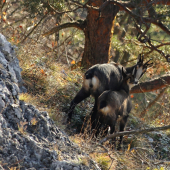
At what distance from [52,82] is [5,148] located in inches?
154

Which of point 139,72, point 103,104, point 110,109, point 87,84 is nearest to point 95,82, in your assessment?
point 87,84

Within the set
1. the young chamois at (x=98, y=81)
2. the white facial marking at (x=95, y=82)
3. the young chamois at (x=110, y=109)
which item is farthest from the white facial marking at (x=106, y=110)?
the white facial marking at (x=95, y=82)

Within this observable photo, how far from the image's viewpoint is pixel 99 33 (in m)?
8.76

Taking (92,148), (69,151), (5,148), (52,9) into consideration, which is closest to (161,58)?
(52,9)

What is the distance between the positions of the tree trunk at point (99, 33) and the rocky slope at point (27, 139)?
184 inches

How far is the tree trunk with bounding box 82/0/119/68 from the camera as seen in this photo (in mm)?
8641

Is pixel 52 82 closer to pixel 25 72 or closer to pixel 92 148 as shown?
pixel 25 72

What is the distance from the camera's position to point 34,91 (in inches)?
253

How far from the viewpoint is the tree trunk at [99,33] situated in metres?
8.64

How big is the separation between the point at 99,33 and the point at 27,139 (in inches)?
223

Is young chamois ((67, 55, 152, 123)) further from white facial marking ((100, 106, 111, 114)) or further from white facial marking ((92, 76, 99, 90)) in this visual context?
white facial marking ((100, 106, 111, 114))

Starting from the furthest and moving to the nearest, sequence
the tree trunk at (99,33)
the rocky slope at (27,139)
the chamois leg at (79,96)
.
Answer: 1. the tree trunk at (99,33)
2. the chamois leg at (79,96)
3. the rocky slope at (27,139)

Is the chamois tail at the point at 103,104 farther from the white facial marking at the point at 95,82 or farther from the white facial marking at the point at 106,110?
the white facial marking at the point at 95,82

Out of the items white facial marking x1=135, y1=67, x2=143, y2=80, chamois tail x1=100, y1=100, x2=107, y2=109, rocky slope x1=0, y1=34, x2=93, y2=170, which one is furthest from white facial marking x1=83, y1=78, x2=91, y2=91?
rocky slope x1=0, y1=34, x2=93, y2=170
